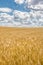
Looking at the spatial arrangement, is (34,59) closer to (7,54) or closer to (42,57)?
(42,57)

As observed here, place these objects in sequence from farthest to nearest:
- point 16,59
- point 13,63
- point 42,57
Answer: point 42,57 < point 16,59 < point 13,63

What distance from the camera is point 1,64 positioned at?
3.43m

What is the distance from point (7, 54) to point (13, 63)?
588mm

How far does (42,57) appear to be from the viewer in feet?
12.9

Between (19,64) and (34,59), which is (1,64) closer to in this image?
(19,64)

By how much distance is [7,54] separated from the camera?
397cm

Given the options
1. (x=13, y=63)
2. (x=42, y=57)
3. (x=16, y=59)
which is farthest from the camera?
(x=42, y=57)

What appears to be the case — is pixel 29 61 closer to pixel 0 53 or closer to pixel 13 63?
pixel 13 63

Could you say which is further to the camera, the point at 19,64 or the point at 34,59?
the point at 34,59

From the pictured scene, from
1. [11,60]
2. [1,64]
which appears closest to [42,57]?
[11,60]

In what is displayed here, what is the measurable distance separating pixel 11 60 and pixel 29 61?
383mm

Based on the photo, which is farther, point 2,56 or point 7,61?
point 2,56

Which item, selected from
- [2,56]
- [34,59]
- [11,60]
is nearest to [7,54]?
[2,56]

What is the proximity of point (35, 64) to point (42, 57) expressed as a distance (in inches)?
21.2
